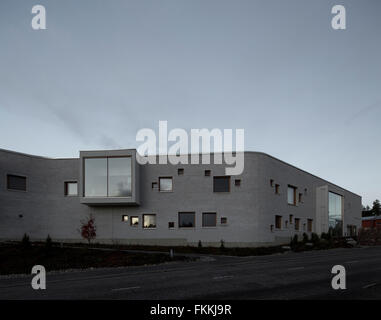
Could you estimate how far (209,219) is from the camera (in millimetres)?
31203

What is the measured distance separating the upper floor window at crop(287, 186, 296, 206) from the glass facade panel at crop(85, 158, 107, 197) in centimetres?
1902

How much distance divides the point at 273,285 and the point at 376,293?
290 cm

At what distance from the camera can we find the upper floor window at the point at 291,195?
1436 inches

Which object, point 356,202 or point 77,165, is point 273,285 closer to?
point 77,165

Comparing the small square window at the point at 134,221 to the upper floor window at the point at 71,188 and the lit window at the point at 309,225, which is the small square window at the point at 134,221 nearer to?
the upper floor window at the point at 71,188

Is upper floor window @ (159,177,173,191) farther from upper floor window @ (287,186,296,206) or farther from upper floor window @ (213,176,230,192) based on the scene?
upper floor window @ (287,186,296,206)

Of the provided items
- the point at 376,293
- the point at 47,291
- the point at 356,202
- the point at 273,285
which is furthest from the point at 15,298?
the point at 356,202

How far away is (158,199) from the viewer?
3188 cm

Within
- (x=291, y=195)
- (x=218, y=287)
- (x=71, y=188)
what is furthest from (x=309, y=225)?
(x=218, y=287)

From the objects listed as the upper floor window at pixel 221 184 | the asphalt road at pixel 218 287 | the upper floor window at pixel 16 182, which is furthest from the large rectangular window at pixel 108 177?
the asphalt road at pixel 218 287

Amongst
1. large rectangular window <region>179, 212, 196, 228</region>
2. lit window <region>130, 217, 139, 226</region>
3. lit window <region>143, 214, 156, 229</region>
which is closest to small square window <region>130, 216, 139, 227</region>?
lit window <region>130, 217, 139, 226</region>

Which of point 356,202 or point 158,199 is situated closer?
point 158,199

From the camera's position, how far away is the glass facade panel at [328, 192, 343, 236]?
45375mm
